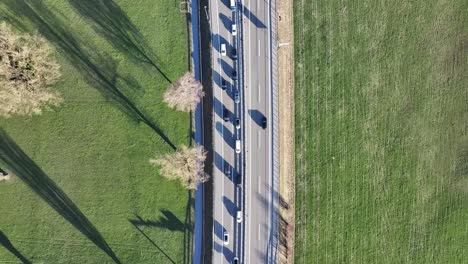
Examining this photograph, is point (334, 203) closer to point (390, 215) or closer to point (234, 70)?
point (390, 215)

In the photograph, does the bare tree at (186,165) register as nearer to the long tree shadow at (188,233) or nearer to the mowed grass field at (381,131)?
the long tree shadow at (188,233)

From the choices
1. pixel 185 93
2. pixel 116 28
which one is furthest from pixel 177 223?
pixel 116 28

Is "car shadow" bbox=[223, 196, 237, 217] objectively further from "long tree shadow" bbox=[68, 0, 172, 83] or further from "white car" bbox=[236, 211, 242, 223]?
"long tree shadow" bbox=[68, 0, 172, 83]

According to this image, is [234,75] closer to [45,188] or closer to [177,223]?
[177,223]

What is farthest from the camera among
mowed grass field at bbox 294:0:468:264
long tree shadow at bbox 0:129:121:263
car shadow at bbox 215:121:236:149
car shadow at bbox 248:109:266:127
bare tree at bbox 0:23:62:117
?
mowed grass field at bbox 294:0:468:264

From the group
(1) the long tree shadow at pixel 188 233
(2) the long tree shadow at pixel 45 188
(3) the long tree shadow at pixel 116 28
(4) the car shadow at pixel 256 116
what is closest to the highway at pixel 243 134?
(4) the car shadow at pixel 256 116

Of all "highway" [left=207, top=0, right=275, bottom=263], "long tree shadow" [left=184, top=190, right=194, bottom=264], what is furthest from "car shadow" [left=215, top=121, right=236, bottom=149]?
"long tree shadow" [left=184, top=190, right=194, bottom=264]
